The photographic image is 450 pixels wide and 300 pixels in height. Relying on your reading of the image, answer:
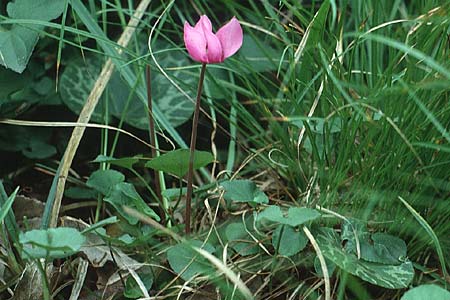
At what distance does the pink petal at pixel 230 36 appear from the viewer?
0.96m

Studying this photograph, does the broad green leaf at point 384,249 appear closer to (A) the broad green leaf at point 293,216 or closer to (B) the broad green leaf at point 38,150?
(A) the broad green leaf at point 293,216

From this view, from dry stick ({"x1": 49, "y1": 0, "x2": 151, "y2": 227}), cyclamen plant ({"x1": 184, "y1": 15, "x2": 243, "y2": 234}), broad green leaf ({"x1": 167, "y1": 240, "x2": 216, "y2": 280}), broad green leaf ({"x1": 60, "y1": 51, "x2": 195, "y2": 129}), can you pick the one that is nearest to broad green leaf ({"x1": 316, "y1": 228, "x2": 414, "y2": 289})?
broad green leaf ({"x1": 167, "y1": 240, "x2": 216, "y2": 280})

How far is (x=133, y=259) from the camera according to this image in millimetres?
1126

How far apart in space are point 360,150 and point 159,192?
0.32 metres

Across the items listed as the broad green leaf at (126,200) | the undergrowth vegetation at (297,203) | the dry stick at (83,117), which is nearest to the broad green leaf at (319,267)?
the undergrowth vegetation at (297,203)

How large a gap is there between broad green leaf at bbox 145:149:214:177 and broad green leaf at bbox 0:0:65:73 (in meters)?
0.25

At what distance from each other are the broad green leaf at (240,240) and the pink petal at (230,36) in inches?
9.9

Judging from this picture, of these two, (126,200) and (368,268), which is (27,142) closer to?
(126,200)

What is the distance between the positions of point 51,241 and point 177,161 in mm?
243

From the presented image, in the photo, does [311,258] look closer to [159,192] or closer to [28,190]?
[159,192]

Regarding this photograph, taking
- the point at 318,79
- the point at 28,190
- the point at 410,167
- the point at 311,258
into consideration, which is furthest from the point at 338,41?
the point at 28,190

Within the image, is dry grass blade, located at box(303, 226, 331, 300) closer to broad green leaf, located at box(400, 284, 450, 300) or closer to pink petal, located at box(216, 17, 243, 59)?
broad green leaf, located at box(400, 284, 450, 300)

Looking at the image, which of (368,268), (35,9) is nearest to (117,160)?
(35,9)

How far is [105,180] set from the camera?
1.11m
